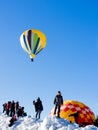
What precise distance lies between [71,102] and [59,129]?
20791 mm

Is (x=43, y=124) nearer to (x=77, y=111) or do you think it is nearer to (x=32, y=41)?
(x=77, y=111)

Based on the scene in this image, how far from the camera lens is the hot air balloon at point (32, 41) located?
5053 cm

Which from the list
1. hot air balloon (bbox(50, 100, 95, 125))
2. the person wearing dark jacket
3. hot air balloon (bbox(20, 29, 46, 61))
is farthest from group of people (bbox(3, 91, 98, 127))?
hot air balloon (bbox(20, 29, 46, 61))

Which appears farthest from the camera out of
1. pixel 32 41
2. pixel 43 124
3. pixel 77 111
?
pixel 32 41

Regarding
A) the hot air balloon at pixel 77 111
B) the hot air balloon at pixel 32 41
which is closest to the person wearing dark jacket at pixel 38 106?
the hot air balloon at pixel 77 111

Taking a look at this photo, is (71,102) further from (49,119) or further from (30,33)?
(49,119)

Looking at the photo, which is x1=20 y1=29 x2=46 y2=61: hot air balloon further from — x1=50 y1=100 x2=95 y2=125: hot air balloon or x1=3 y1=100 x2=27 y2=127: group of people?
x1=3 y1=100 x2=27 y2=127: group of people

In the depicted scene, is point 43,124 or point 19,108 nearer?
point 43,124

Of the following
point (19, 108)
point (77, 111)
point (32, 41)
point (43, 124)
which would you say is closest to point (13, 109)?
point (19, 108)

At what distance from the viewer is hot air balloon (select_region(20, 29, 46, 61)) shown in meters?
50.5

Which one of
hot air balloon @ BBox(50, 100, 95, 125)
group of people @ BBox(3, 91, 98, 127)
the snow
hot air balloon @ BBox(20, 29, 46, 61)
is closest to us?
the snow

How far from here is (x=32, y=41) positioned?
167ft

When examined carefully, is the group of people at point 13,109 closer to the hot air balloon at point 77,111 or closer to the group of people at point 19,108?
the group of people at point 19,108

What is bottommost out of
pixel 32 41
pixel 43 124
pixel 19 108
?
pixel 43 124
